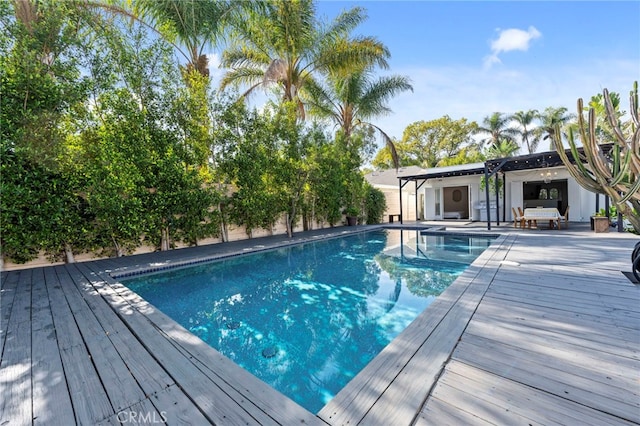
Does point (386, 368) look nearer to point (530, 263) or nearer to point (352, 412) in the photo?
point (352, 412)

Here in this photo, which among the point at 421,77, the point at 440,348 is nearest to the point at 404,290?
the point at 440,348

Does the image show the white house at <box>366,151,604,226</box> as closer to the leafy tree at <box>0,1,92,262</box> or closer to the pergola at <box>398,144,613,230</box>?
the pergola at <box>398,144,613,230</box>

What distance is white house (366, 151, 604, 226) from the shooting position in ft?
41.3

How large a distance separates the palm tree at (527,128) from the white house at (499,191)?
12.7m

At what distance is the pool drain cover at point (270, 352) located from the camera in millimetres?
3213

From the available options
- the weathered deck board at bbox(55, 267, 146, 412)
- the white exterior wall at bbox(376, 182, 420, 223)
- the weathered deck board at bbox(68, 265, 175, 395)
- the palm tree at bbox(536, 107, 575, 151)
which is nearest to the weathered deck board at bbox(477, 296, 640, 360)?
the weathered deck board at bbox(68, 265, 175, 395)

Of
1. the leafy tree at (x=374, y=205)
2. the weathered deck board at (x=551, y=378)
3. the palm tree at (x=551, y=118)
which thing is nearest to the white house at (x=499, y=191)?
the leafy tree at (x=374, y=205)

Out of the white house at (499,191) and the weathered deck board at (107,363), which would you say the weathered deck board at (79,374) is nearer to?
the weathered deck board at (107,363)

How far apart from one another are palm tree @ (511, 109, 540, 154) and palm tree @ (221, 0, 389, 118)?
2087cm

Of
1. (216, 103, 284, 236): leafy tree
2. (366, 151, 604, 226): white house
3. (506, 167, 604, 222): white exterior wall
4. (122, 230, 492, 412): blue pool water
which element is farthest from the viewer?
(506, 167, 604, 222): white exterior wall

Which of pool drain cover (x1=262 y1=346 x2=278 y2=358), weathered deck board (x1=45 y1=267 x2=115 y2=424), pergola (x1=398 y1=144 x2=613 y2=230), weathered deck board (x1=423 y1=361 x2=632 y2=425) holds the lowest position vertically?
pool drain cover (x1=262 y1=346 x2=278 y2=358)

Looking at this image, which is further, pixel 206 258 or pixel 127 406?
pixel 206 258

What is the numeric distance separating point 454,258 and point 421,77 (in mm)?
11221

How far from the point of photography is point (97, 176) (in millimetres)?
6480
